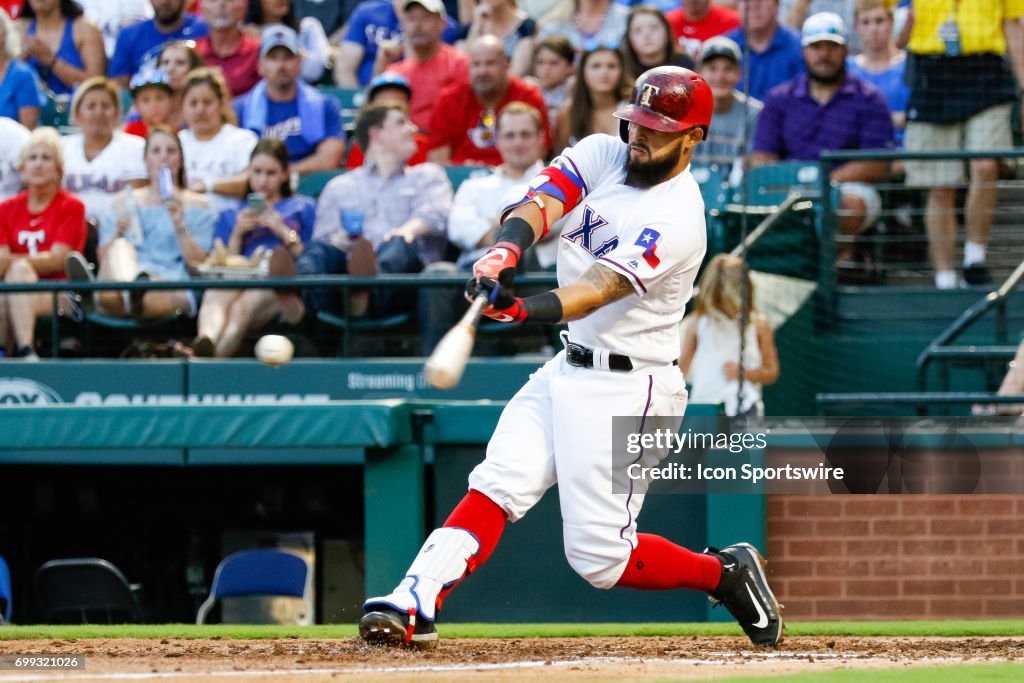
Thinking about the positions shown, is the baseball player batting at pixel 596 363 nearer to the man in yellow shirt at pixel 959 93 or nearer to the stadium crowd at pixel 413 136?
the stadium crowd at pixel 413 136

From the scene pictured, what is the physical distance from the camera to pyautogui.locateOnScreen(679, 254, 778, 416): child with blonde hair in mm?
7215

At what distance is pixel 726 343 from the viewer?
7309mm

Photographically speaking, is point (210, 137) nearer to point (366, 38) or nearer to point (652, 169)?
point (366, 38)

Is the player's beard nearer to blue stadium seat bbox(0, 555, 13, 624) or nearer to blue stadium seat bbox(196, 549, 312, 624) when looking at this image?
blue stadium seat bbox(196, 549, 312, 624)

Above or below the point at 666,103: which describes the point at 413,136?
above

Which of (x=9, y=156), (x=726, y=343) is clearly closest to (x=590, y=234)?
(x=726, y=343)

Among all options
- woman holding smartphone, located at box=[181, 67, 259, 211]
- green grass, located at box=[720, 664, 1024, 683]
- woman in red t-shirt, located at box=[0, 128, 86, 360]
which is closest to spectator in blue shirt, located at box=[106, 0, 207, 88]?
woman holding smartphone, located at box=[181, 67, 259, 211]

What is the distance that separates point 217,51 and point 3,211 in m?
2.28

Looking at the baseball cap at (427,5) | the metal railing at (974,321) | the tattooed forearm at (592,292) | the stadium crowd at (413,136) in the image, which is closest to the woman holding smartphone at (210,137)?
the stadium crowd at (413,136)

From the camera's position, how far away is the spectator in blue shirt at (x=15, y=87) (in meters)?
9.38

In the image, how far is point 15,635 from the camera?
542 centimetres

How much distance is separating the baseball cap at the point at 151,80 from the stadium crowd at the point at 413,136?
20 mm

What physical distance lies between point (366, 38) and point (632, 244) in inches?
261

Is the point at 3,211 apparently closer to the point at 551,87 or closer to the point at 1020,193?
the point at 551,87
